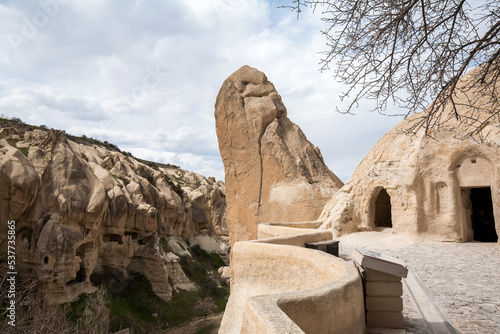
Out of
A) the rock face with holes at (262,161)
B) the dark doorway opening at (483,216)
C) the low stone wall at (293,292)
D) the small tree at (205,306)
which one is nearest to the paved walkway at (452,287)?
the low stone wall at (293,292)

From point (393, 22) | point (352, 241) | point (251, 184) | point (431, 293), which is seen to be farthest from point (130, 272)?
point (393, 22)

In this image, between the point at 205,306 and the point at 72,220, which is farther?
the point at 205,306

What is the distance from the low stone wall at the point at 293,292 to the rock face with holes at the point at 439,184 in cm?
621

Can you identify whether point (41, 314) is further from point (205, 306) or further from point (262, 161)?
point (205, 306)

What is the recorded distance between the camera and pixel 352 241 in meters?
12.2

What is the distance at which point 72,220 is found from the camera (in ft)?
69.4

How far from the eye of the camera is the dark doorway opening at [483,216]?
13820 mm

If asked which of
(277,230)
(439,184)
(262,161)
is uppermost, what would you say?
(262,161)

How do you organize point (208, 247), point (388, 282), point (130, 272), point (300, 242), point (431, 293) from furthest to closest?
point (208, 247) → point (130, 272) → point (300, 242) → point (431, 293) → point (388, 282)

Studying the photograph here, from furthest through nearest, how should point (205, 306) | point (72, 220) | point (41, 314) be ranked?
point (205, 306) < point (72, 220) < point (41, 314)

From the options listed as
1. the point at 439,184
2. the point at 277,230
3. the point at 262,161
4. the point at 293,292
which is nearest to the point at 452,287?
the point at 293,292

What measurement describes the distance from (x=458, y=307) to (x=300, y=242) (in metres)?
3.46

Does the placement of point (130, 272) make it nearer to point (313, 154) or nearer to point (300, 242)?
point (313, 154)

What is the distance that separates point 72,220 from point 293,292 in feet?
69.6
